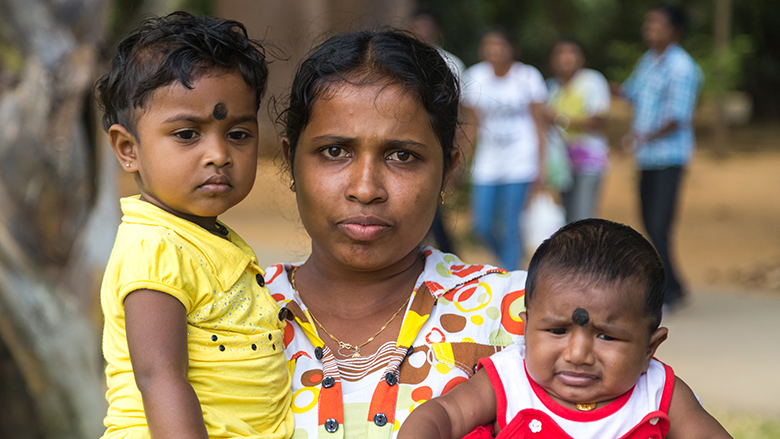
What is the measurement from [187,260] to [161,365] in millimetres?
209

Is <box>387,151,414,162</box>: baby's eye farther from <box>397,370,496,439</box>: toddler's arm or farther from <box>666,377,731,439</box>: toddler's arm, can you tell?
<box>666,377,731,439</box>: toddler's arm

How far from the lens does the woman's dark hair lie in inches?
73.8

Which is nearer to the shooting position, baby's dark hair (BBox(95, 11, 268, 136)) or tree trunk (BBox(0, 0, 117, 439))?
baby's dark hair (BBox(95, 11, 268, 136))

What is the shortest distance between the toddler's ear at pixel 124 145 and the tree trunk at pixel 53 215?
3.32 m

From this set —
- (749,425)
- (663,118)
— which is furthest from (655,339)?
(663,118)

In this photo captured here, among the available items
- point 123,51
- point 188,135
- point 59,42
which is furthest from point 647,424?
point 59,42

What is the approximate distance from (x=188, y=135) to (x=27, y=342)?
386 cm

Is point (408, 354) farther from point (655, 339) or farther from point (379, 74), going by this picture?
point (379, 74)

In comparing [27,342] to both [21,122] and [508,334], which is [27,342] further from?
[508,334]

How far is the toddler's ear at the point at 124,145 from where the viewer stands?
170 centimetres

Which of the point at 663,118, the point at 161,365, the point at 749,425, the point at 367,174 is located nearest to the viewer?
the point at 161,365

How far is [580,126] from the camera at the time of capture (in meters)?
6.70

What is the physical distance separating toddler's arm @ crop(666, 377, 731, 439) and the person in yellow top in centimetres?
78

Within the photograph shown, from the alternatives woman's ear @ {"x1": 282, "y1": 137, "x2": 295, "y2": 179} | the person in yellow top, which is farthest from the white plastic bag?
the person in yellow top
